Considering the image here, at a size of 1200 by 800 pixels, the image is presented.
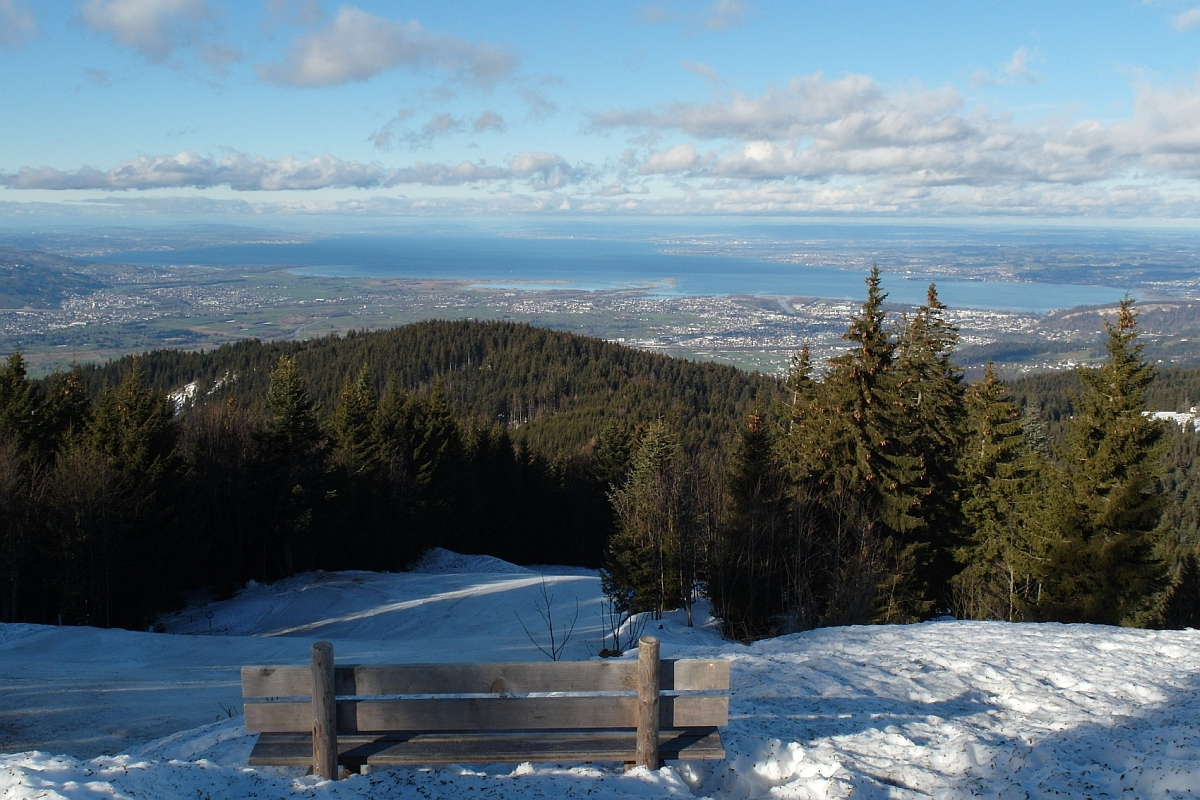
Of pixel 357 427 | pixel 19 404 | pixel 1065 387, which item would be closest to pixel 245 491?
pixel 357 427

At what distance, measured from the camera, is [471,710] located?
5.11m

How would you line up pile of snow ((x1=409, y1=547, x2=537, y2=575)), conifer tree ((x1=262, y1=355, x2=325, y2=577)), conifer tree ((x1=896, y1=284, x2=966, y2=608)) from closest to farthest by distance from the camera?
conifer tree ((x1=896, y1=284, x2=966, y2=608)), conifer tree ((x1=262, y1=355, x2=325, y2=577)), pile of snow ((x1=409, y1=547, x2=537, y2=575))

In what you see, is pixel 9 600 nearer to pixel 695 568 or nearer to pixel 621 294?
pixel 695 568

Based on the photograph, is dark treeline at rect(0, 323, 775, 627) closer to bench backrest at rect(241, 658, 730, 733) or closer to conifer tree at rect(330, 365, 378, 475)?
conifer tree at rect(330, 365, 378, 475)

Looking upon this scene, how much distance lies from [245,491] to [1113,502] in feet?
87.5

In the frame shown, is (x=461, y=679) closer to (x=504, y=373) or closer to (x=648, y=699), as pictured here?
(x=648, y=699)

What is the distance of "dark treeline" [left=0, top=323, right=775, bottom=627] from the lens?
20469 millimetres

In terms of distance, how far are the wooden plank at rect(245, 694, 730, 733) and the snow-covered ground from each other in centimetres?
35

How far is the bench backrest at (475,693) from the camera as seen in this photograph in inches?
196

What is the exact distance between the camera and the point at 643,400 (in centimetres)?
8088

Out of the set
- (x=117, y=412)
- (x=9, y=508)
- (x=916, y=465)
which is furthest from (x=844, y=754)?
(x=117, y=412)

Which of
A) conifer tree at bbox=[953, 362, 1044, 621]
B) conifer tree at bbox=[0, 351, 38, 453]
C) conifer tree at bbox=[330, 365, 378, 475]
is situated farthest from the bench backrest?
conifer tree at bbox=[330, 365, 378, 475]

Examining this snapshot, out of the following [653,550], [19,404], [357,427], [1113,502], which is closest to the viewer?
[1113,502]

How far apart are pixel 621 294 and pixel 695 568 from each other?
177 m
